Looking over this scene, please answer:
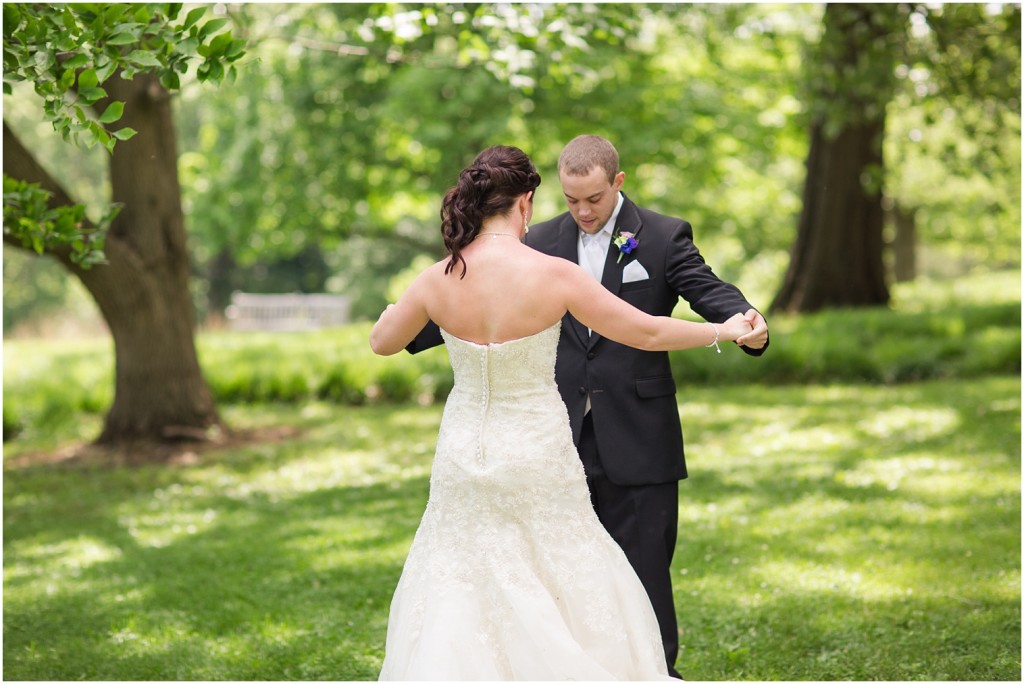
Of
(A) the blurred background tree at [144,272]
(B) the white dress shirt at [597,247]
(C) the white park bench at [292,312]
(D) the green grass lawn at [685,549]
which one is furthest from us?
(C) the white park bench at [292,312]

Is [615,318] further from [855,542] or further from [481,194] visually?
[855,542]

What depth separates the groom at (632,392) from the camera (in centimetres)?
438

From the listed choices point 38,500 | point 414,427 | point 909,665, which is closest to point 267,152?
point 414,427

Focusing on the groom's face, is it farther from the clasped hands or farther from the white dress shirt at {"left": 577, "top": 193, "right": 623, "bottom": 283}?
the clasped hands

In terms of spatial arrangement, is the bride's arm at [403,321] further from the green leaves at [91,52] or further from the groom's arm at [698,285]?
the green leaves at [91,52]

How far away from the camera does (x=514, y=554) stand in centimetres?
373

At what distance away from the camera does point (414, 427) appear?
40.5 feet

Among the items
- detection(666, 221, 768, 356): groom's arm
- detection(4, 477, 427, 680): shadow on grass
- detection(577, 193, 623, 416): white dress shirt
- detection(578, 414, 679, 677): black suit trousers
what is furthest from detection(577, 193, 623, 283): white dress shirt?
detection(4, 477, 427, 680): shadow on grass

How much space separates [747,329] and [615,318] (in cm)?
56

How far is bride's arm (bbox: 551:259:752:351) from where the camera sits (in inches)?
141

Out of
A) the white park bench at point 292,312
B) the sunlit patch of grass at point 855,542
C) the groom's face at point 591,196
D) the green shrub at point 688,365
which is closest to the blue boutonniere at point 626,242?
the groom's face at point 591,196

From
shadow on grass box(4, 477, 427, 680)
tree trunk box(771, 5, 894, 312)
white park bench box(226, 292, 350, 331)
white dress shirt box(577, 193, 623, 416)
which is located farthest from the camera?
white park bench box(226, 292, 350, 331)

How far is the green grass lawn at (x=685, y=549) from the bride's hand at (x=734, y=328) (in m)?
1.91

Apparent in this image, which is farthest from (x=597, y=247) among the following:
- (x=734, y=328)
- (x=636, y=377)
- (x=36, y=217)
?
(x=36, y=217)
